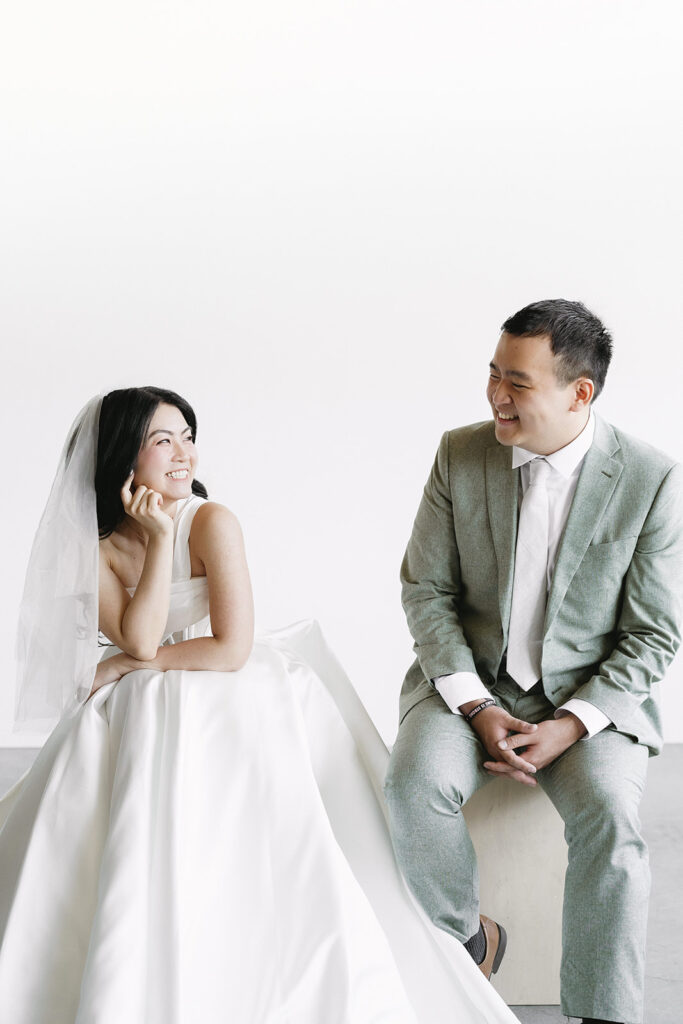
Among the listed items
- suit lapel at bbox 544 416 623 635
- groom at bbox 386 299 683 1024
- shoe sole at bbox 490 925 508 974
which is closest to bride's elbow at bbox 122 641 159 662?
groom at bbox 386 299 683 1024

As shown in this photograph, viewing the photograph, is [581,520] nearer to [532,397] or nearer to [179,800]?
[532,397]

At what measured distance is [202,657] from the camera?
7.66 feet

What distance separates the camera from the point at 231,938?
200cm

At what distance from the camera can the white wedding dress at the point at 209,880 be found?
75.5 inches

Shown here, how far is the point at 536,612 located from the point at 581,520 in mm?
239

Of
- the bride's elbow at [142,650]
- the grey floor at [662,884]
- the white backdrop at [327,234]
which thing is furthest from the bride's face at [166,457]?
the white backdrop at [327,234]

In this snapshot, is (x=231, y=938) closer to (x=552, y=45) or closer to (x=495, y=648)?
(x=495, y=648)

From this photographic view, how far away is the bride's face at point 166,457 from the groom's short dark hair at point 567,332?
2.57 feet

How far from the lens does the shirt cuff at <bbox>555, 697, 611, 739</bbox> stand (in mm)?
2344

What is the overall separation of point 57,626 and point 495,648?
3.32 feet

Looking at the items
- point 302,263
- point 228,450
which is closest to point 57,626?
point 228,450

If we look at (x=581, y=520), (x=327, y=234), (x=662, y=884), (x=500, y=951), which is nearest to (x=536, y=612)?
(x=581, y=520)

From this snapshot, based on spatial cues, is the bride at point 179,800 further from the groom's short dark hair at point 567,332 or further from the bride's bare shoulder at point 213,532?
the groom's short dark hair at point 567,332

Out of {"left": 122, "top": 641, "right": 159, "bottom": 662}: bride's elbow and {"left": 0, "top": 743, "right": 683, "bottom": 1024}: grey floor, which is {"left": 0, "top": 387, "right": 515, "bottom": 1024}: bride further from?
{"left": 0, "top": 743, "right": 683, "bottom": 1024}: grey floor
